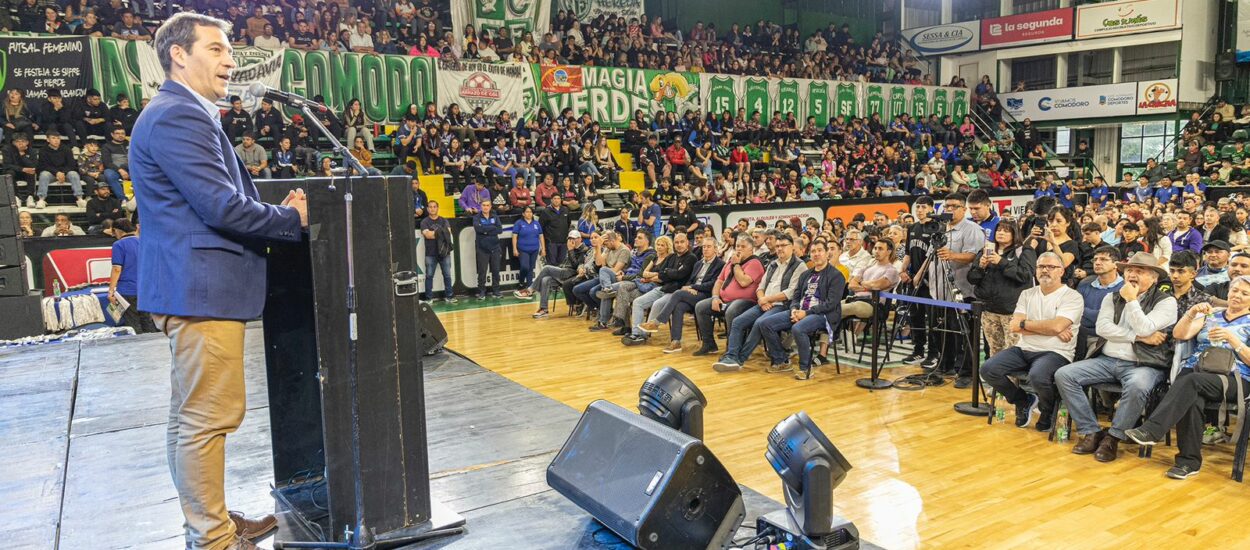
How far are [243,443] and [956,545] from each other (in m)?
3.46

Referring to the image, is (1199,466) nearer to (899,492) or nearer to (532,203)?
(899,492)

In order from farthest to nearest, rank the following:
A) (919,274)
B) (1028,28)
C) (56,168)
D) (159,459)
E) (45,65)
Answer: (1028,28) < (45,65) < (56,168) < (919,274) < (159,459)

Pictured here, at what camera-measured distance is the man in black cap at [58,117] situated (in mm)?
12141

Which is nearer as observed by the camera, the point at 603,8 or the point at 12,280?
the point at 12,280

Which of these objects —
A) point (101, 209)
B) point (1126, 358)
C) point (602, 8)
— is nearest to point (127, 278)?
point (101, 209)

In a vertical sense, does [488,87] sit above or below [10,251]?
above

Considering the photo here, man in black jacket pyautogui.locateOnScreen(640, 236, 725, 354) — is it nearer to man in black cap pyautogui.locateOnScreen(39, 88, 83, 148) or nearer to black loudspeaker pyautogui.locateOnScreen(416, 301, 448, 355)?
black loudspeaker pyautogui.locateOnScreen(416, 301, 448, 355)

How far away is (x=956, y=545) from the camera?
3.84 m

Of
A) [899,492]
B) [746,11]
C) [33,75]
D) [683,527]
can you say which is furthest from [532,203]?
[746,11]

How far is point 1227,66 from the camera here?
75.5ft

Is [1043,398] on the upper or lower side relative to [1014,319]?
lower

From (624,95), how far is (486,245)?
7.09m

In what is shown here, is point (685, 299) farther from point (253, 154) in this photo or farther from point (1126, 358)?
point (253, 154)

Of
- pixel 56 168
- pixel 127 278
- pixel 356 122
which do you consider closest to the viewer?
pixel 127 278
